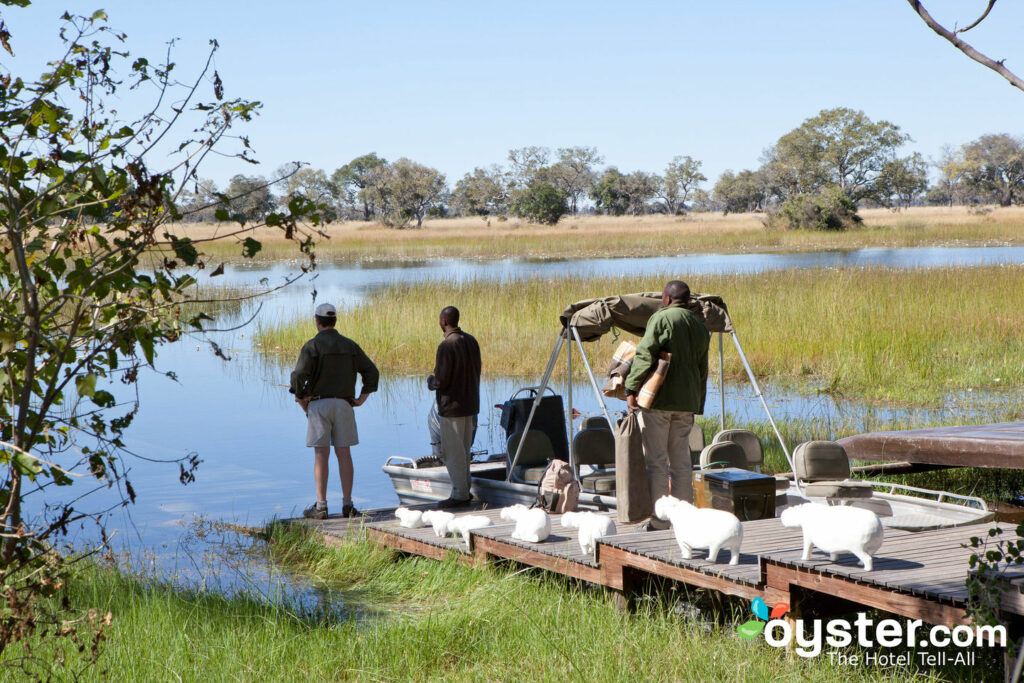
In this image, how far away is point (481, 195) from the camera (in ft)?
298

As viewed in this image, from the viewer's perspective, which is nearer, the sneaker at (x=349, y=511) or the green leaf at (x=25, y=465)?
the green leaf at (x=25, y=465)

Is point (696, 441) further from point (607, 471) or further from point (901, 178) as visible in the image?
point (901, 178)

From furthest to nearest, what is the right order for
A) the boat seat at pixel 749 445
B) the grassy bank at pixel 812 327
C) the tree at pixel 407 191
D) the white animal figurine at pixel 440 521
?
the tree at pixel 407 191 < the grassy bank at pixel 812 327 < the boat seat at pixel 749 445 < the white animal figurine at pixel 440 521

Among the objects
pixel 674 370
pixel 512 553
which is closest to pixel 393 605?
pixel 512 553

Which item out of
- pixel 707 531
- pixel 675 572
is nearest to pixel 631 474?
pixel 675 572

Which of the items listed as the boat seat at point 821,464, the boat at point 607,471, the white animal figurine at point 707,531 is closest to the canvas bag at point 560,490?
the boat at point 607,471

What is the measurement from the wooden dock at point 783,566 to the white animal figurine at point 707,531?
3.2 inches

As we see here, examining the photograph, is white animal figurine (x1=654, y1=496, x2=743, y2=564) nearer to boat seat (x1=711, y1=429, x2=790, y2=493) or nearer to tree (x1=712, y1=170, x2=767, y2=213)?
boat seat (x1=711, y1=429, x2=790, y2=493)

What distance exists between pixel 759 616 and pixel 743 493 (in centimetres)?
142

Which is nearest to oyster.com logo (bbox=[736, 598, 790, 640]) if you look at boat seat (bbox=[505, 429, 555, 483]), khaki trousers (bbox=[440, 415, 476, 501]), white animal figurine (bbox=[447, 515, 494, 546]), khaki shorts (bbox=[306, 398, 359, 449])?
white animal figurine (bbox=[447, 515, 494, 546])

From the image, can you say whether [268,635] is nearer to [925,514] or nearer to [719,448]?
[719,448]

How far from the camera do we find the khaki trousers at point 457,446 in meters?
8.48

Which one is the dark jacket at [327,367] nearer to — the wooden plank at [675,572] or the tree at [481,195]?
the wooden plank at [675,572]

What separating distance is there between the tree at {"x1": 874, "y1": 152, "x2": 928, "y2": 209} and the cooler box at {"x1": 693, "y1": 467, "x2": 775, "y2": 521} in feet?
285
